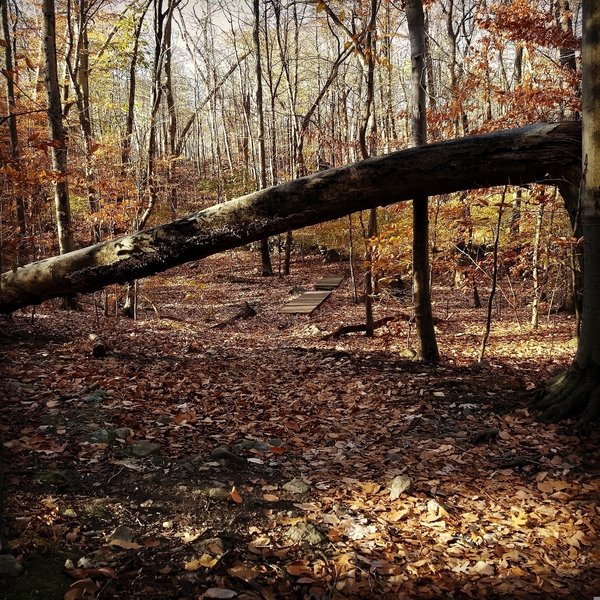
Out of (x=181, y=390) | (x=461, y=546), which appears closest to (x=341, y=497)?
(x=461, y=546)

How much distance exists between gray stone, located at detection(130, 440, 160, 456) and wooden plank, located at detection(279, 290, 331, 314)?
9.88 meters

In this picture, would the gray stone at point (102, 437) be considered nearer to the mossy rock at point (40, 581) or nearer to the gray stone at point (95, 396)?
the gray stone at point (95, 396)

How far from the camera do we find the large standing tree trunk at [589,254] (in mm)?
4375

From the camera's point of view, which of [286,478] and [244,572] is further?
[286,478]

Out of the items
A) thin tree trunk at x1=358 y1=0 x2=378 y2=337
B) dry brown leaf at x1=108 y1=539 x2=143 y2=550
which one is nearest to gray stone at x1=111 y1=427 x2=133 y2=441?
dry brown leaf at x1=108 y1=539 x2=143 y2=550

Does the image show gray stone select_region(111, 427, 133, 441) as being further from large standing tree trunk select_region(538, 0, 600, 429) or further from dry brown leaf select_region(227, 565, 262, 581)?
large standing tree trunk select_region(538, 0, 600, 429)

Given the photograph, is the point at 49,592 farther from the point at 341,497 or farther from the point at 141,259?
the point at 141,259

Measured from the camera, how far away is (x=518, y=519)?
3490 mm

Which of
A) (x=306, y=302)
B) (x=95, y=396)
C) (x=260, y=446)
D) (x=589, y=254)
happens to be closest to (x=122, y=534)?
(x=260, y=446)

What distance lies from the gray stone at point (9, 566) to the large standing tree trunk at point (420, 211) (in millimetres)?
5722

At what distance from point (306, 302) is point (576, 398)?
11.2m

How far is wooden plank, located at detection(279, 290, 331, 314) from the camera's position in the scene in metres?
14.4

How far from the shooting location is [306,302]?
15.5m

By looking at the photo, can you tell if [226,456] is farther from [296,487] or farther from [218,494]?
[296,487]
